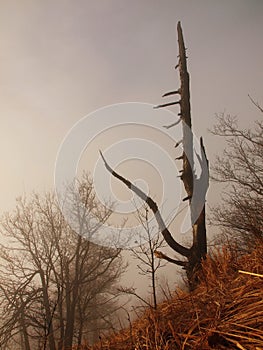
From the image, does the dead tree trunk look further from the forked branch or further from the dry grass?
the dry grass

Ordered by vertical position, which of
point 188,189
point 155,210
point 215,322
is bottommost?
point 215,322

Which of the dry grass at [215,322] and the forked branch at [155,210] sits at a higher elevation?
the forked branch at [155,210]

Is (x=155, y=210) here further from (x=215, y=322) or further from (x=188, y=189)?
(x=215, y=322)

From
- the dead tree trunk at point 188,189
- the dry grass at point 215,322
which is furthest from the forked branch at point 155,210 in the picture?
the dry grass at point 215,322

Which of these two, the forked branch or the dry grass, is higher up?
the forked branch

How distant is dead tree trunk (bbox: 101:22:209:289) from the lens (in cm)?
589

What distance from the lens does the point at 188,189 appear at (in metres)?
6.62

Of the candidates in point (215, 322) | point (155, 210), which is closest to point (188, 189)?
point (155, 210)

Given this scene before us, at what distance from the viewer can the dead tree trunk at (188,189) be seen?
589 cm

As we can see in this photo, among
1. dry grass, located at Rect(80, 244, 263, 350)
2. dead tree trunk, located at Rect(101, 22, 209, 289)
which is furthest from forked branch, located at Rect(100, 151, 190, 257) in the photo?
dry grass, located at Rect(80, 244, 263, 350)

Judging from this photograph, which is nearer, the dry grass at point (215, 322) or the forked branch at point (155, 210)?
the dry grass at point (215, 322)

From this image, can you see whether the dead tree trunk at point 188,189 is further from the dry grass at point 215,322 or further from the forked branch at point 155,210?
the dry grass at point 215,322

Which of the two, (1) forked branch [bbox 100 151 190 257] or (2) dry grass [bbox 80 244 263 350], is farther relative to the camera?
(1) forked branch [bbox 100 151 190 257]

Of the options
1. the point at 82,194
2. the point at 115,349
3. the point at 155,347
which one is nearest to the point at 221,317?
the point at 155,347
